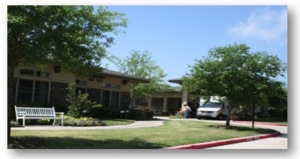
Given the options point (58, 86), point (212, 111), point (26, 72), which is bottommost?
point (212, 111)

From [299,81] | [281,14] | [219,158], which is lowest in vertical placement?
[219,158]

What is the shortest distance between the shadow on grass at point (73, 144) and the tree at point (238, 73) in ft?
17.6

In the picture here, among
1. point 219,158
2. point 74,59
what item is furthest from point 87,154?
point 219,158

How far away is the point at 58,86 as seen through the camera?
1596 cm

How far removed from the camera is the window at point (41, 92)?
15078mm

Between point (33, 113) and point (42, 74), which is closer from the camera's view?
point (33, 113)

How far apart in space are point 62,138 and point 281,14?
5.86 metres

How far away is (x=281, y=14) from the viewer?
337 inches

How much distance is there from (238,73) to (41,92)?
7864 mm

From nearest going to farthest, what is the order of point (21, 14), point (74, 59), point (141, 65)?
1. point (21, 14)
2. point (74, 59)
3. point (141, 65)

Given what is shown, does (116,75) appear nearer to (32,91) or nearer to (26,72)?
(32,91)

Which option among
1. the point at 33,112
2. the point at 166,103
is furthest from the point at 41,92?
the point at 166,103

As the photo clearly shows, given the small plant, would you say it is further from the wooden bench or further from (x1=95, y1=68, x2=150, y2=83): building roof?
(x1=95, y1=68, x2=150, y2=83): building roof

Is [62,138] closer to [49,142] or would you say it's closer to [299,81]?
[49,142]
